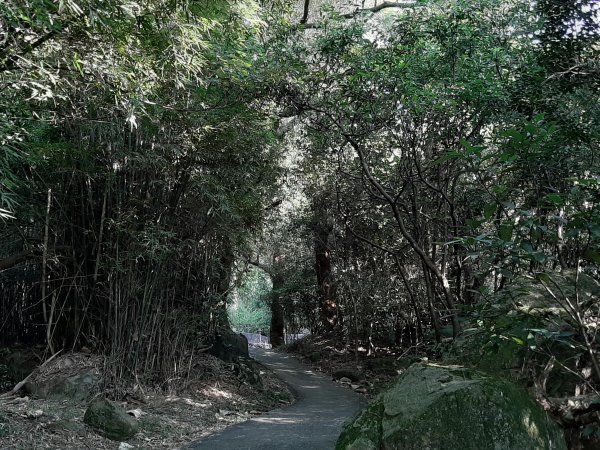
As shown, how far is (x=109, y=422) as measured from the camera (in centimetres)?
478

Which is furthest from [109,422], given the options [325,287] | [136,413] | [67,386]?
[325,287]

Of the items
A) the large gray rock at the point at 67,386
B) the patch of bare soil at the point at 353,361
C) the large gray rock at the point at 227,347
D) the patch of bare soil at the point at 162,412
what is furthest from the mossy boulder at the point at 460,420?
the large gray rock at the point at 227,347

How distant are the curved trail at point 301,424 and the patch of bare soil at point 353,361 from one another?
0.40 metres

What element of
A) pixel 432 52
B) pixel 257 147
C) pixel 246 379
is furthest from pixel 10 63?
pixel 246 379

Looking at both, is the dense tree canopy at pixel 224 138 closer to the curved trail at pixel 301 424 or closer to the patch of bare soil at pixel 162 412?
the patch of bare soil at pixel 162 412

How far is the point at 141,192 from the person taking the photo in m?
6.36

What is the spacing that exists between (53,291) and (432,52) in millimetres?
5159

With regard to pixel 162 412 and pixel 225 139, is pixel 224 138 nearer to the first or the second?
pixel 225 139

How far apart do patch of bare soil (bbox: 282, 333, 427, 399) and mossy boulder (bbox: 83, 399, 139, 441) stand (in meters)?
3.87

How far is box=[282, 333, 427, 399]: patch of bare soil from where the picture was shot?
8.81m

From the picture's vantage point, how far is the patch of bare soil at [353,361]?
8.81 m

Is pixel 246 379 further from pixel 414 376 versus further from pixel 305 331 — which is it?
pixel 305 331

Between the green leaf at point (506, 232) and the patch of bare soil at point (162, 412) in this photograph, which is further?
the patch of bare soil at point (162, 412)

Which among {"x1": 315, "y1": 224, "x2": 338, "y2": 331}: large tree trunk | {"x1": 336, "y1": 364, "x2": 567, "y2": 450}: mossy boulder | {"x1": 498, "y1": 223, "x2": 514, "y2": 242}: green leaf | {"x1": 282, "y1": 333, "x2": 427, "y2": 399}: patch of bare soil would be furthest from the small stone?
{"x1": 315, "y1": 224, "x2": 338, "y2": 331}: large tree trunk
